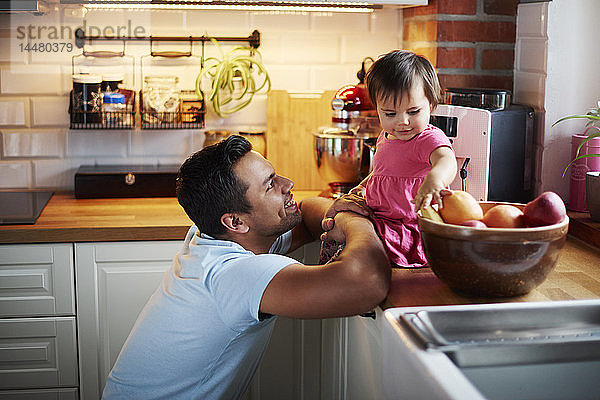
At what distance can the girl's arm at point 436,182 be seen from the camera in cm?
148

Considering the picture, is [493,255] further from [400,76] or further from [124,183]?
[124,183]

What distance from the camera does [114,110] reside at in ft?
8.63

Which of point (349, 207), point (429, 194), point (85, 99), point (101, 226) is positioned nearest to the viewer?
point (429, 194)

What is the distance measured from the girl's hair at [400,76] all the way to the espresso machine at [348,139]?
66 centimetres

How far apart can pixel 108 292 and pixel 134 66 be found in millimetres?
888

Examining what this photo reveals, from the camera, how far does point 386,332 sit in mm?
1314

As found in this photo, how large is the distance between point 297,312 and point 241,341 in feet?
0.87

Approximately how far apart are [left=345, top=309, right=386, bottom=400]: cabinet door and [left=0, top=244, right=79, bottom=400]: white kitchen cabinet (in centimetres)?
92

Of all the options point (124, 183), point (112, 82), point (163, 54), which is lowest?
point (124, 183)

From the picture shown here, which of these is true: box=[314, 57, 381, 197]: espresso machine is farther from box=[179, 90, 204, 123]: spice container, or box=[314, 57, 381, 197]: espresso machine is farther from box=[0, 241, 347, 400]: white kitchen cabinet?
box=[179, 90, 204, 123]: spice container

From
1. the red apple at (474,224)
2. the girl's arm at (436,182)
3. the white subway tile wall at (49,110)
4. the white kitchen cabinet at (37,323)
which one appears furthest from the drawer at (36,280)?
the red apple at (474,224)

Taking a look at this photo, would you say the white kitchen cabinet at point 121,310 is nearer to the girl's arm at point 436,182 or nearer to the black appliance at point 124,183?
the black appliance at point 124,183

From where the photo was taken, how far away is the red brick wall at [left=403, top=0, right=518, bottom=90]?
A: 2.46m

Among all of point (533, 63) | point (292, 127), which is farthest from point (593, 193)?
point (292, 127)
